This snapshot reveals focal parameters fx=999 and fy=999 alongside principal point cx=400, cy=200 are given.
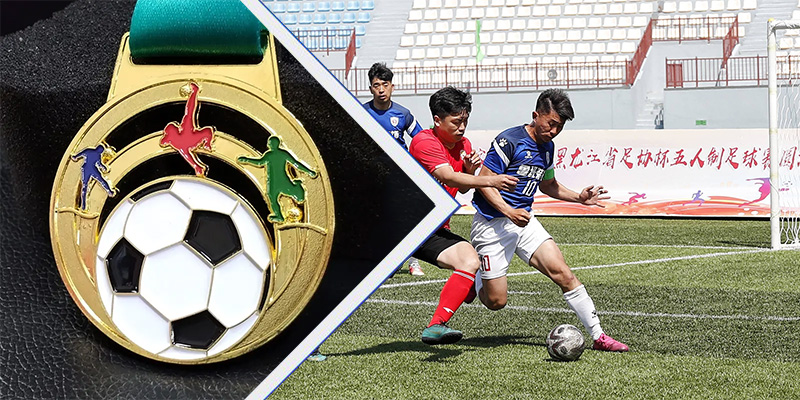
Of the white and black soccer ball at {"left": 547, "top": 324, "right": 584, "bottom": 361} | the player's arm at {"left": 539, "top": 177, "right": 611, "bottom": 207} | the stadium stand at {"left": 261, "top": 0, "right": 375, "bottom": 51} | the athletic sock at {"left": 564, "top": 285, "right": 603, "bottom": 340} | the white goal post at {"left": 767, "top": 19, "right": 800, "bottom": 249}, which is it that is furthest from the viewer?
the stadium stand at {"left": 261, "top": 0, "right": 375, "bottom": 51}

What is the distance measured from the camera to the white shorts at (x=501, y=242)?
5.18 meters

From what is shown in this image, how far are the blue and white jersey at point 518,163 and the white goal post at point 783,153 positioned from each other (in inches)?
227

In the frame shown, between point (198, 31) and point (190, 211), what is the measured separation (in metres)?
0.30

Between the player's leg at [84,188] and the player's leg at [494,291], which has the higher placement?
the player's leg at [84,188]

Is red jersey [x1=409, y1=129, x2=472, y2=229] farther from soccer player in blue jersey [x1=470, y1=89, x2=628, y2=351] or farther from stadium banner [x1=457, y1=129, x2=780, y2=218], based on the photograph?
stadium banner [x1=457, y1=129, x2=780, y2=218]

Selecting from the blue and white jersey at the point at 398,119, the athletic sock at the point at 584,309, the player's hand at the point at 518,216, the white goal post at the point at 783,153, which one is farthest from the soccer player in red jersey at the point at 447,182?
the white goal post at the point at 783,153

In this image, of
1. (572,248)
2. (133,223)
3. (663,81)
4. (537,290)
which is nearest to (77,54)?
(133,223)

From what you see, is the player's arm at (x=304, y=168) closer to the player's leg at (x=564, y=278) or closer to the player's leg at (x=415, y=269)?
the player's leg at (x=564, y=278)

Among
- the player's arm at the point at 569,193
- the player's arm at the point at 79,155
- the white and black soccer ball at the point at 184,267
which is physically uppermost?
the player's arm at the point at 79,155

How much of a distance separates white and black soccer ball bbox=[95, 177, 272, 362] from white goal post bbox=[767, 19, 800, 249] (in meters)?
9.29

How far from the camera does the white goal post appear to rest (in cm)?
1052

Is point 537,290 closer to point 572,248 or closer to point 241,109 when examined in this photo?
point 572,248

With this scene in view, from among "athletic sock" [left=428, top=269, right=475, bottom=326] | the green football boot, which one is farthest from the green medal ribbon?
"athletic sock" [left=428, top=269, right=475, bottom=326]

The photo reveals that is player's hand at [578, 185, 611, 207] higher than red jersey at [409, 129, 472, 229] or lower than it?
lower
